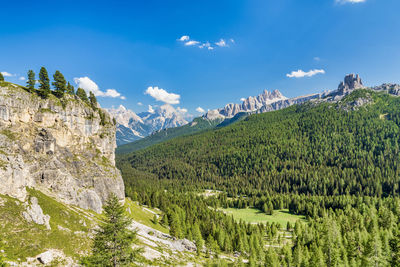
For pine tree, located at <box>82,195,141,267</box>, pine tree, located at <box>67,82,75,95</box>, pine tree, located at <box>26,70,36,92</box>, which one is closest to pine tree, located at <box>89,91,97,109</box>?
pine tree, located at <box>67,82,75,95</box>

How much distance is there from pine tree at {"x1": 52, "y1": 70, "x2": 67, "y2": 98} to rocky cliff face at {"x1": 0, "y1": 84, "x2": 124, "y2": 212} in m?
3.22

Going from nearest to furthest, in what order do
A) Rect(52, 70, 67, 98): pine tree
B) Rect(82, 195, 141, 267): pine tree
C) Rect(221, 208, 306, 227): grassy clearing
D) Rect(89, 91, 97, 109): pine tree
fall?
Rect(82, 195, 141, 267): pine tree < Rect(52, 70, 67, 98): pine tree < Rect(89, 91, 97, 109): pine tree < Rect(221, 208, 306, 227): grassy clearing

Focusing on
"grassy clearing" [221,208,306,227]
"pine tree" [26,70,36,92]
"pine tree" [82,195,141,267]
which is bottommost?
"grassy clearing" [221,208,306,227]

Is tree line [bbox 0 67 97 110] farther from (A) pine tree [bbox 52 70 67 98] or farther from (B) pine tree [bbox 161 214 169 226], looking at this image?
(B) pine tree [bbox 161 214 169 226]

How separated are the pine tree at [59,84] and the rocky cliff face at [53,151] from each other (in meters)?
3.22

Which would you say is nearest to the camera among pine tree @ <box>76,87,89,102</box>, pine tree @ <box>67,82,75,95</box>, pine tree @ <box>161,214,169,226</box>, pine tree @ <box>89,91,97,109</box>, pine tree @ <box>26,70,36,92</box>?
pine tree @ <box>26,70,36,92</box>

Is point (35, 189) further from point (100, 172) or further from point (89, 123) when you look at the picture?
point (89, 123)

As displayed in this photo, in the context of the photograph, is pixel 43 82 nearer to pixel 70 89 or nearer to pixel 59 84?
pixel 59 84

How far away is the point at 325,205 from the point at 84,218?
6202 inches

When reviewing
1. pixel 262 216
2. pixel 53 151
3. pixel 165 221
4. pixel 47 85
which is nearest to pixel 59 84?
pixel 47 85

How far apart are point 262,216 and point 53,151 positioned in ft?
424

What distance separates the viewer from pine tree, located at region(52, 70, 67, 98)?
3145 inches

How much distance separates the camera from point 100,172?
86500mm

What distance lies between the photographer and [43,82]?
245 feet
